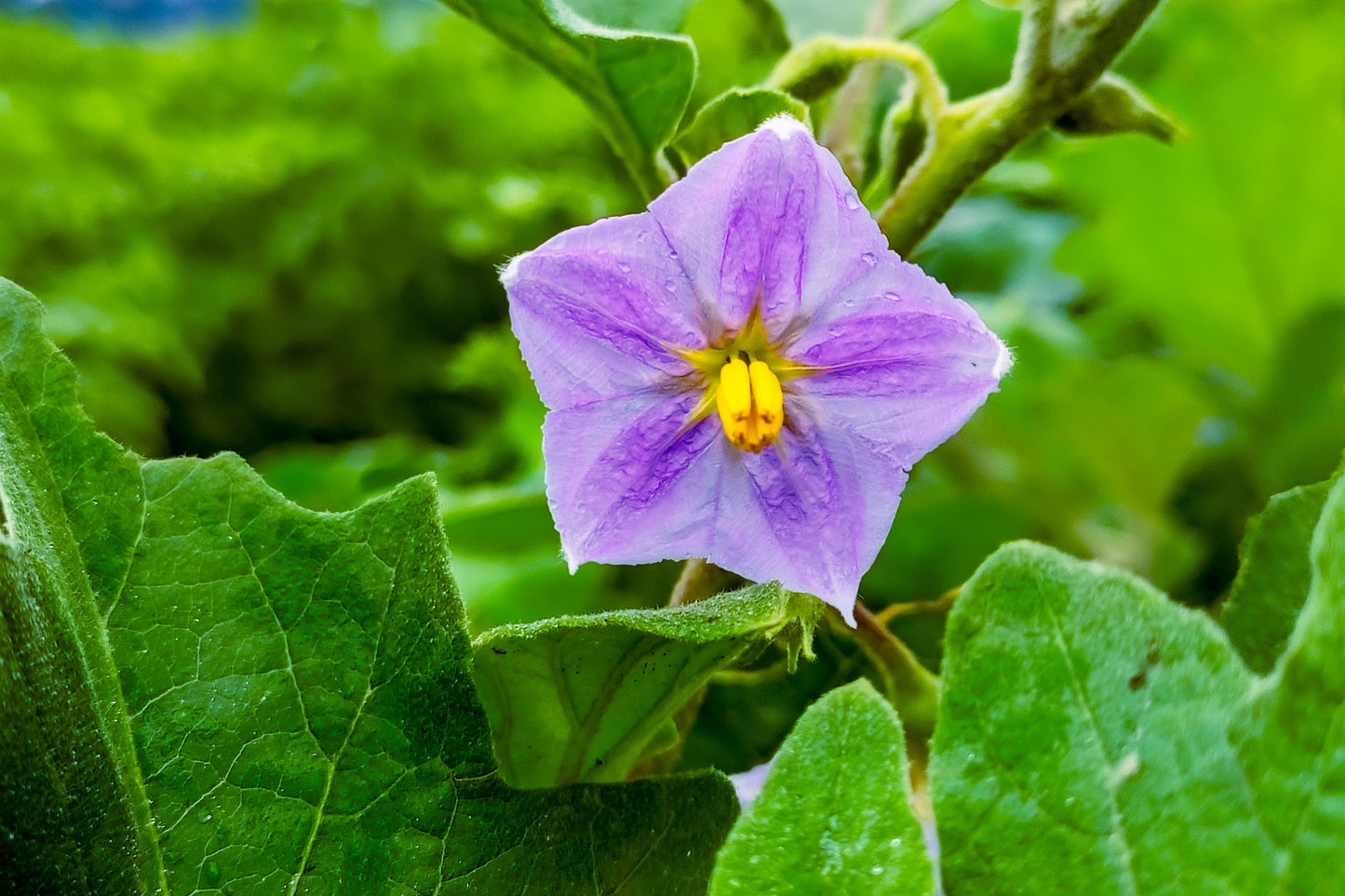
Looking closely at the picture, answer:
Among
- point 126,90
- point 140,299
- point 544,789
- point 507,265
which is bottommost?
point 140,299

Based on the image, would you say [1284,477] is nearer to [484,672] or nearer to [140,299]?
[484,672]

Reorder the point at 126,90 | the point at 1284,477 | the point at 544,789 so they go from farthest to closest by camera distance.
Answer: the point at 126,90
the point at 1284,477
the point at 544,789

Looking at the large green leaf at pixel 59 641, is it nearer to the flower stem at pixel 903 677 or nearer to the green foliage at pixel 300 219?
the flower stem at pixel 903 677

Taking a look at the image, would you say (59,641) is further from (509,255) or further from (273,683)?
(509,255)

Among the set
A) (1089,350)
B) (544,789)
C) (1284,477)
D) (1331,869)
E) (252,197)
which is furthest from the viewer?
(252,197)

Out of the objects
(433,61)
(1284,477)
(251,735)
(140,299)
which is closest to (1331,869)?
(251,735)

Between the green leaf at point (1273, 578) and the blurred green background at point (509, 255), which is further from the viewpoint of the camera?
the blurred green background at point (509, 255)

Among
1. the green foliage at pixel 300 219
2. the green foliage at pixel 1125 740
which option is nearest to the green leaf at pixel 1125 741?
the green foliage at pixel 1125 740

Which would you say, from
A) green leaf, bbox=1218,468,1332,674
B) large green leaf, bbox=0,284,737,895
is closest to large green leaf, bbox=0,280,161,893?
large green leaf, bbox=0,284,737,895
